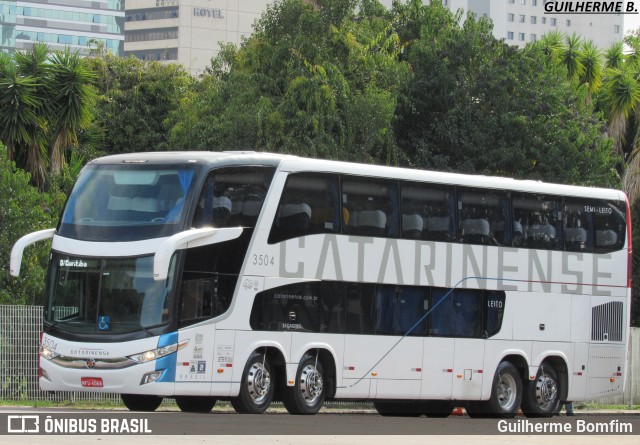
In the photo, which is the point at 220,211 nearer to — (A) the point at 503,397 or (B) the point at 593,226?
(A) the point at 503,397

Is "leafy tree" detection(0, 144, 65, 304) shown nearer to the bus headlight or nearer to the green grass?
the green grass

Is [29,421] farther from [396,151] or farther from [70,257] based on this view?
[396,151]

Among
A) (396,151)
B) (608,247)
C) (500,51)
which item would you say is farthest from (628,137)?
(608,247)

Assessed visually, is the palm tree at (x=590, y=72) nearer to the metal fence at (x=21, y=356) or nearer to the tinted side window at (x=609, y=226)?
the tinted side window at (x=609, y=226)

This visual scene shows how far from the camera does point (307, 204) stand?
861 inches

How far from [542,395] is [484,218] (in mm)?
3757

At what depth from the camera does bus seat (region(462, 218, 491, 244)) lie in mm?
24281

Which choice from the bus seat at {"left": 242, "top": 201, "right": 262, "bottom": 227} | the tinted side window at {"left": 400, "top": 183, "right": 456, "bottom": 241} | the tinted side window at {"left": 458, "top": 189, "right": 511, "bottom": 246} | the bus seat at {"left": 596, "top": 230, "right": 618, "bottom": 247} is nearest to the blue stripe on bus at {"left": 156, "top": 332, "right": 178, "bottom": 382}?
the bus seat at {"left": 242, "top": 201, "right": 262, "bottom": 227}

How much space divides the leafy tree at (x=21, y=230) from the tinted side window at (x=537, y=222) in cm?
1018

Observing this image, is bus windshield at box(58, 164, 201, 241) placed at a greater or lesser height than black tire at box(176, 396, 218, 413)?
greater

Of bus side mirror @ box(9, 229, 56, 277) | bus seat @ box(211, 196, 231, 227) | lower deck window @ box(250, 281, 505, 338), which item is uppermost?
bus seat @ box(211, 196, 231, 227)

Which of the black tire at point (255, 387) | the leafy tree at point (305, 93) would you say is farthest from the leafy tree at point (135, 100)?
the black tire at point (255, 387)

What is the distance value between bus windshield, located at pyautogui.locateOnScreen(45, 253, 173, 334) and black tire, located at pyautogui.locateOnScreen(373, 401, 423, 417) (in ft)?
22.1

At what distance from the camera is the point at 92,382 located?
65.7 feet
